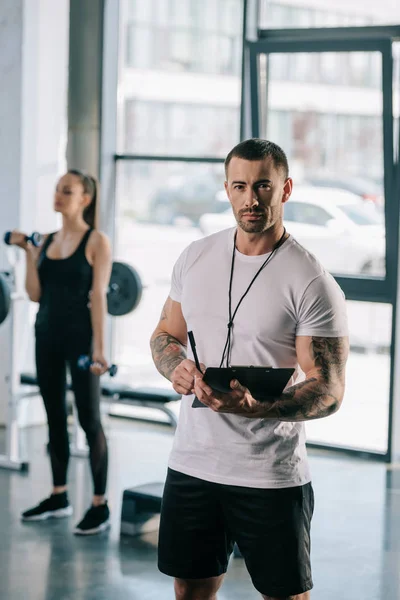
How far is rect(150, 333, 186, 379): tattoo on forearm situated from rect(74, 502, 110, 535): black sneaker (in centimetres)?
163

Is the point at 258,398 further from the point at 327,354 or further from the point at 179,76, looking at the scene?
the point at 179,76

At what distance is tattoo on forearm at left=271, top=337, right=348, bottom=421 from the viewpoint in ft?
5.65

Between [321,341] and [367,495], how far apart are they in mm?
2482

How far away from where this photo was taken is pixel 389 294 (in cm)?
464

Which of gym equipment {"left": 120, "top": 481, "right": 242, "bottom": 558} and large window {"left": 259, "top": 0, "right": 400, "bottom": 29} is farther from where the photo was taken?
large window {"left": 259, "top": 0, "right": 400, "bottom": 29}

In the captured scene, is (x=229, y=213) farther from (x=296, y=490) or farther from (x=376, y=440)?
(x=296, y=490)

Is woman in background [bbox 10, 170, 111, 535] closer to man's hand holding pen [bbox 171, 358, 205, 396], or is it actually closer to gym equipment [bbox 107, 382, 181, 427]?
gym equipment [bbox 107, 382, 181, 427]

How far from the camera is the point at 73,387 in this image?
3.41 meters

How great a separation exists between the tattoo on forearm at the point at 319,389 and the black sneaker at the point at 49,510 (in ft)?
6.70

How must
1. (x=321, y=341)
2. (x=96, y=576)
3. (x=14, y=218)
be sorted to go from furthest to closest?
(x=14, y=218)
(x=96, y=576)
(x=321, y=341)

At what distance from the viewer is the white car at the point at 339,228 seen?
468 centimetres

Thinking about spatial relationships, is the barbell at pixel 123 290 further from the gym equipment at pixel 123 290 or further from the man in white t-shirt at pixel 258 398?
the man in white t-shirt at pixel 258 398

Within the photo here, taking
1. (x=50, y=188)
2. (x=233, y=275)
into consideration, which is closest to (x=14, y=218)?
(x=50, y=188)

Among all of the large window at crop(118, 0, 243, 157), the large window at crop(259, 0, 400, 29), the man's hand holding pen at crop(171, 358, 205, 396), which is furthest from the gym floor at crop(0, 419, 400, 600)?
the large window at crop(259, 0, 400, 29)
